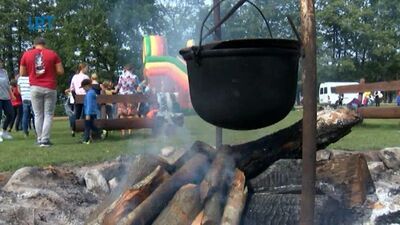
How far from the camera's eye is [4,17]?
132ft

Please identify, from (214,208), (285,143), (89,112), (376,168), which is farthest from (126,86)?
(214,208)

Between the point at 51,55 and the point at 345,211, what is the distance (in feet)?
17.6

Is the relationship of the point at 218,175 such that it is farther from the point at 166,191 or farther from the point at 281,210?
the point at 281,210

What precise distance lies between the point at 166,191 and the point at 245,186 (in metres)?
0.51

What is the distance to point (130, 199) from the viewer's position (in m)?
2.91

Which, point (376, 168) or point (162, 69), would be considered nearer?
point (376, 168)

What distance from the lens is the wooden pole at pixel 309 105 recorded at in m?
2.39

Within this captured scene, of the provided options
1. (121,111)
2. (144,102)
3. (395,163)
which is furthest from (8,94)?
(395,163)

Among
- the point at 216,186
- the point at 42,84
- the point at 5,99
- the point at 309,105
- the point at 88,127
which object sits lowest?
the point at 88,127

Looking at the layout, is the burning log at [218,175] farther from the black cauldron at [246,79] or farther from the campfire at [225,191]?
the black cauldron at [246,79]

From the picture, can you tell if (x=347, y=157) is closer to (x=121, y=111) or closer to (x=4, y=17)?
(x=121, y=111)

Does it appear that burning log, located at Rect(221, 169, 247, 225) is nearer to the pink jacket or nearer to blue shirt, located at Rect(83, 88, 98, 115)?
blue shirt, located at Rect(83, 88, 98, 115)

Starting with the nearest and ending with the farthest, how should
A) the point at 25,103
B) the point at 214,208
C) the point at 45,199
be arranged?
the point at 214,208, the point at 45,199, the point at 25,103

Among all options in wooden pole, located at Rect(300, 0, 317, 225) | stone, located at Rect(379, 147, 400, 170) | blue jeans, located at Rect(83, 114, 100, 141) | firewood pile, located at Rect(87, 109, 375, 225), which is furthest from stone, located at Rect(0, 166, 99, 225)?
blue jeans, located at Rect(83, 114, 100, 141)
